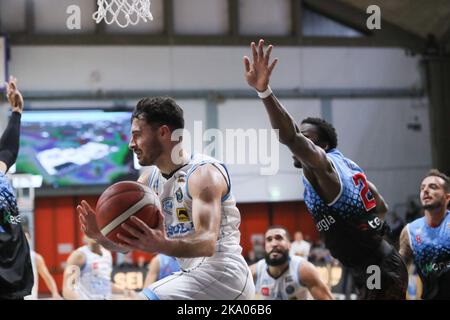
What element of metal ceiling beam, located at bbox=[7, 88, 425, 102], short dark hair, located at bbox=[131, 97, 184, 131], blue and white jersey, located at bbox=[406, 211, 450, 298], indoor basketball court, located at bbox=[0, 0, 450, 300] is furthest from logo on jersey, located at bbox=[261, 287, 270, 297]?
metal ceiling beam, located at bbox=[7, 88, 425, 102]

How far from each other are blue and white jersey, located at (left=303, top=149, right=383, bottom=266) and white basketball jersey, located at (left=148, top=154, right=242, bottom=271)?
68 cm

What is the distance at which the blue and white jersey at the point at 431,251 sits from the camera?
488cm

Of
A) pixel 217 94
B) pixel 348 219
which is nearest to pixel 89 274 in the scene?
pixel 348 219

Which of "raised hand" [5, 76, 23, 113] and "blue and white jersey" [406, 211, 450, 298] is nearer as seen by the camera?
"raised hand" [5, 76, 23, 113]

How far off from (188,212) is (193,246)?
53 centimetres

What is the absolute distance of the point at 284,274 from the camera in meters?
6.10

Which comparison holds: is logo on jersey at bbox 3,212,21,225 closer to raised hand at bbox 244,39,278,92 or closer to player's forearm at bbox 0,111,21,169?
player's forearm at bbox 0,111,21,169

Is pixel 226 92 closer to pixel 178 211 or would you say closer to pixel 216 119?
pixel 216 119

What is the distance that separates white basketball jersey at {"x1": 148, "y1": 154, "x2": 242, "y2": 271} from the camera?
353cm

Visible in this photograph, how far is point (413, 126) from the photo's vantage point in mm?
14156

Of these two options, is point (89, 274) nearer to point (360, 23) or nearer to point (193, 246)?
point (193, 246)

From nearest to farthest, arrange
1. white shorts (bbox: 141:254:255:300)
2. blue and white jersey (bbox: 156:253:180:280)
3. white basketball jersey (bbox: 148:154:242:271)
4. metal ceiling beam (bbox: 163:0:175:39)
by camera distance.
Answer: white shorts (bbox: 141:254:255:300) → white basketball jersey (bbox: 148:154:242:271) → blue and white jersey (bbox: 156:253:180:280) → metal ceiling beam (bbox: 163:0:175:39)
